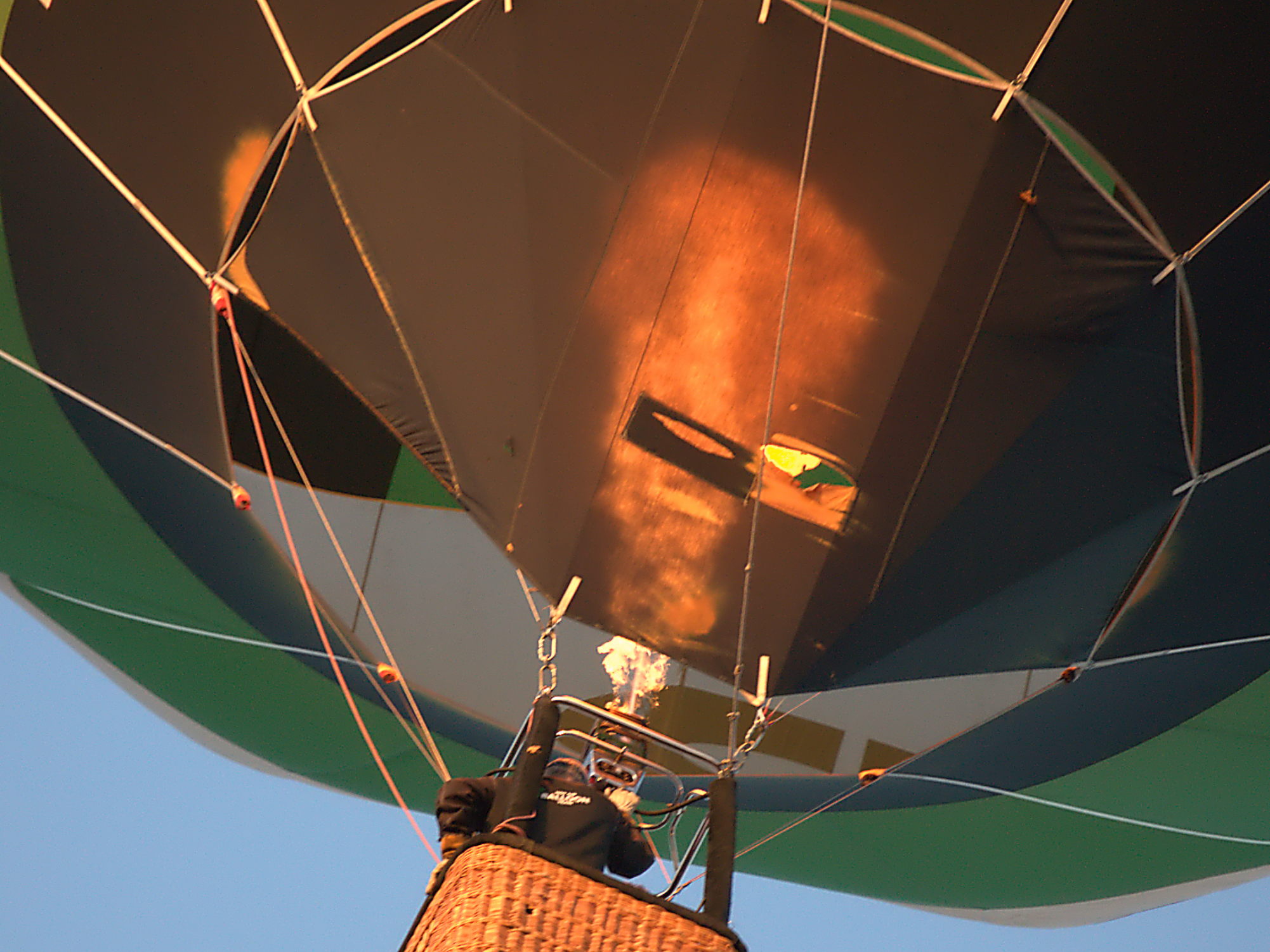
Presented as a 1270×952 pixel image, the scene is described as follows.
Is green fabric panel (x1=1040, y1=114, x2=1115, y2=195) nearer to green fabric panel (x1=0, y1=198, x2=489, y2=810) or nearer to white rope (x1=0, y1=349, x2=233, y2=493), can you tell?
white rope (x1=0, y1=349, x2=233, y2=493)

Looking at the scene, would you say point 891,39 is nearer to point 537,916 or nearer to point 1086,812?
point 537,916

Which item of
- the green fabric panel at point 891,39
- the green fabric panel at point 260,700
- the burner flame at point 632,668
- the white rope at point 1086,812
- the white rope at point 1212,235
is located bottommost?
the burner flame at point 632,668

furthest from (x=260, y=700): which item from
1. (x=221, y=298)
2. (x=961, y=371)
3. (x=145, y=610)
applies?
(x=961, y=371)

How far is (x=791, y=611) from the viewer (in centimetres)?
319

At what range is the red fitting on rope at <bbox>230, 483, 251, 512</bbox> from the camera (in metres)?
3.63

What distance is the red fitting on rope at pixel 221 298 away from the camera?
10.8ft

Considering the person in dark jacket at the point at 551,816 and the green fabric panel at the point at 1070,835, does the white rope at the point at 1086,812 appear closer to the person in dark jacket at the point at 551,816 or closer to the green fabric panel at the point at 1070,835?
the green fabric panel at the point at 1070,835

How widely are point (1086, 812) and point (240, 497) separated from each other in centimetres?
280

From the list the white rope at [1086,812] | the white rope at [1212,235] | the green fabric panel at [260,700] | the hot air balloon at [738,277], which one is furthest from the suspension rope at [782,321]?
the green fabric panel at [260,700]

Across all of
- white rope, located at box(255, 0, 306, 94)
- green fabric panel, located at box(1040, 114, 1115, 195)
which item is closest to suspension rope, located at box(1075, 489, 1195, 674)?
green fabric panel, located at box(1040, 114, 1115, 195)

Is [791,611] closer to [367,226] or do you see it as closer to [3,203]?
[367,226]

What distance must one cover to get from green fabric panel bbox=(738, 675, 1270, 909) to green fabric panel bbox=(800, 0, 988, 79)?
2.13 m

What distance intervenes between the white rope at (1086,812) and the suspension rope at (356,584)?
1373mm

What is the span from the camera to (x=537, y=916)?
210 centimetres
